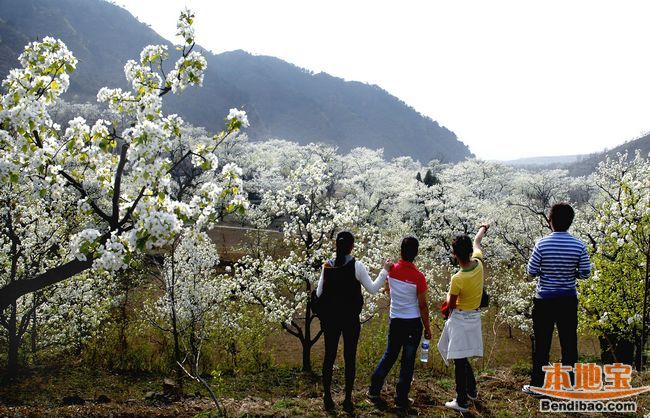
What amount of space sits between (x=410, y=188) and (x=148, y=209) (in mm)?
47262

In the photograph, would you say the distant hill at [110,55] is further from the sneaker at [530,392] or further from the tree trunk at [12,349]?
the sneaker at [530,392]

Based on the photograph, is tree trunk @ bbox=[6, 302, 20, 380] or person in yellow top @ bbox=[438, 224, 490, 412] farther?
tree trunk @ bbox=[6, 302, 20, 380]

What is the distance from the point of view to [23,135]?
454 cm

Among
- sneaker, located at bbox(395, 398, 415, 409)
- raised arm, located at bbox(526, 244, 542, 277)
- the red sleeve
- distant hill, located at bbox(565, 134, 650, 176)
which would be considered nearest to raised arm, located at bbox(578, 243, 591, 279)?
raised arm, located at bbox(526, 244, 542, 277)

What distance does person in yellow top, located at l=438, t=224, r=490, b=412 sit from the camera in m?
4.84

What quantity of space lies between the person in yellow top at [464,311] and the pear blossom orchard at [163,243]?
226cm

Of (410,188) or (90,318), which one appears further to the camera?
(410,188)

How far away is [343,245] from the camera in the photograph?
498 cm

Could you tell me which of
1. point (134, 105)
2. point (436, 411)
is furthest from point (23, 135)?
point (436, 411)

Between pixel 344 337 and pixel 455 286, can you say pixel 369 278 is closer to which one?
pixel 344 337

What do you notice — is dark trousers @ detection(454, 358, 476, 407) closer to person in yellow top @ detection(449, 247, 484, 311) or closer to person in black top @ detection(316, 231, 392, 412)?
person in yellow top @ detection(449, 247, 484, 311)

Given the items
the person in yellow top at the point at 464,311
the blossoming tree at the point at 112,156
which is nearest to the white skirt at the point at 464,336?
the person in yellow top at the point at 464,311

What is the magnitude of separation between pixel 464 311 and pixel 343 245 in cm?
159

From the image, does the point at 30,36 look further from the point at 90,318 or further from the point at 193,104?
the point at 90,318
